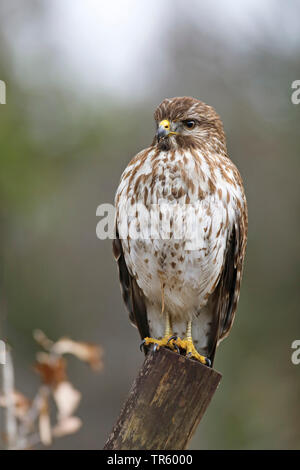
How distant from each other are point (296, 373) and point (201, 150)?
4606 mm

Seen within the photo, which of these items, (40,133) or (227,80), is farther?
(227,80)

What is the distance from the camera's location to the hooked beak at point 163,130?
327 cm

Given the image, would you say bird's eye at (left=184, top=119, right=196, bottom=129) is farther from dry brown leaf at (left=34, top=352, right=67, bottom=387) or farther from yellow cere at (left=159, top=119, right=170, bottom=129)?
dry brown leaf at (left=34, top=352, right=67, bottom=387)

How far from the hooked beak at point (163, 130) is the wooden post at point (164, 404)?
1.18 m

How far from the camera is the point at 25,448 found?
2455 mm

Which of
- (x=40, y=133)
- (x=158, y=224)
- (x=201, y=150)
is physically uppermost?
(x=40, y=133)

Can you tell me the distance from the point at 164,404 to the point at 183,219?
1105 millimetres

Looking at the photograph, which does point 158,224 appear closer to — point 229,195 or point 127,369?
point 229,195

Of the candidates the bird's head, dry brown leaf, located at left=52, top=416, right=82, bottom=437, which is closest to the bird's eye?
the bird's head

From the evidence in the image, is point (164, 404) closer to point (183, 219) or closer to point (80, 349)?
point (80, 349)

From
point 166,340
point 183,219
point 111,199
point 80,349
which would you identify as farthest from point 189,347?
point 111,199

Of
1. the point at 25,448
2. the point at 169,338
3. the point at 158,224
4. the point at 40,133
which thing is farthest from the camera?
the point at 40,133

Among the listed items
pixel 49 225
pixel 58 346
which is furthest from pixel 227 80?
pixel 58 346
